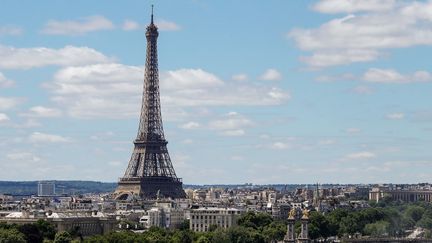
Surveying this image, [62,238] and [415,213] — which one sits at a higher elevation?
[415,213]

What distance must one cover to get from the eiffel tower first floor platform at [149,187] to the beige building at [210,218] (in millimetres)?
19541

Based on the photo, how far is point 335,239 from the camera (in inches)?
4678

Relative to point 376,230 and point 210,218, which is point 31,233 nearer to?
point 210,218

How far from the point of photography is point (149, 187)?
137 meters

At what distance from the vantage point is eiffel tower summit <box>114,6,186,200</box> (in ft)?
442

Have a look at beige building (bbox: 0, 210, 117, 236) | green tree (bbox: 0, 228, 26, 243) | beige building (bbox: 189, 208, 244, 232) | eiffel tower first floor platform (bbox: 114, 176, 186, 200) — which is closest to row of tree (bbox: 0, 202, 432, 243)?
green tree (bbox: 0, 228, 26, 243)

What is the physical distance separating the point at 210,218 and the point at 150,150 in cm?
2067

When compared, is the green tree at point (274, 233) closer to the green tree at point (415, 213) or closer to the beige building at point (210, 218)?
the beige building at point (210, 218)

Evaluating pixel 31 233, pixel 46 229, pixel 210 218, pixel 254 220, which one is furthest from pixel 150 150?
pixel 31 233

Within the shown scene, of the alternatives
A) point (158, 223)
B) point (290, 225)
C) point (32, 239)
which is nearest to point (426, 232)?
point (158, 223)

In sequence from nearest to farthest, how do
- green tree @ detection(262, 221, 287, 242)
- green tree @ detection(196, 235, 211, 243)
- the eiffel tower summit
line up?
green tree @ detection(196, 235, 211, 243)
green tree @ detection(262, 221, 287, 242)
the eiffel tower summit

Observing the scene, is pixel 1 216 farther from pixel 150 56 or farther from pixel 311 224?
pixel 150 56

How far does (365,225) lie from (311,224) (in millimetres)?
16021

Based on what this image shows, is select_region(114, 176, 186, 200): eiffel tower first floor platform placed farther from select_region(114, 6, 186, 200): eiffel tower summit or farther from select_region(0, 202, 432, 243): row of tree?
select_region(0, 202, 432, 243): row of tree
